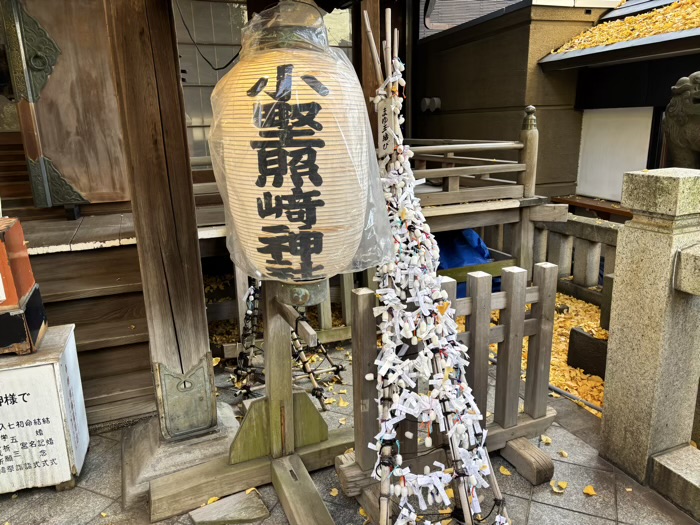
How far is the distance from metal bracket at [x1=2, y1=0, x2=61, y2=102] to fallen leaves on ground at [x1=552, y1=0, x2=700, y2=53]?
8.01 meters

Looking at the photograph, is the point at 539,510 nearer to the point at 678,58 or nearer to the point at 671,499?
the point at 671,499

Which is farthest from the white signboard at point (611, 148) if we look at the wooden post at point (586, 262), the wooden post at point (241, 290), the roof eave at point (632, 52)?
the wooden post at point (241, 290)

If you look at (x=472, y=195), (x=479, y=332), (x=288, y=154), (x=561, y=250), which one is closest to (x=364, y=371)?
(x=479, y=332)

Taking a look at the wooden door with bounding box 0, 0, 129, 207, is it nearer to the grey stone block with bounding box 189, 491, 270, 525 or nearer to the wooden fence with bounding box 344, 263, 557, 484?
the grey stone block with bounding box 189, 491, 270, 525

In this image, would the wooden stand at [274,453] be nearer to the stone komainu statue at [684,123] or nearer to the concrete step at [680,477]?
the concrete step at [680,477]

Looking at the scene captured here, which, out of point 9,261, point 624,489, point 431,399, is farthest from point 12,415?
point 624,489

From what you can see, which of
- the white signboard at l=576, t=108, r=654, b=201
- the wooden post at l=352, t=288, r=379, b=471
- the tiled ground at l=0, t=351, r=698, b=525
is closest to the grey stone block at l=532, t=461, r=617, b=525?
the tiled ground at l=0, t=351, r=698, b=525

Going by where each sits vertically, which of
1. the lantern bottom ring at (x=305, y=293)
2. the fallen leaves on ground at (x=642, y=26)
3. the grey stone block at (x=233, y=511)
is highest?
the fallen leaves on ground at (x=642, y=26)

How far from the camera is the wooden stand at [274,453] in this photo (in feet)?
9.41

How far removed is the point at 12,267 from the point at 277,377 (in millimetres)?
1804

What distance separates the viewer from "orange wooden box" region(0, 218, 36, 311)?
9.64ft

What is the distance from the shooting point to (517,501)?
296 centimetres

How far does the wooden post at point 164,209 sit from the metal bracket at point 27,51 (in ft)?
9.63

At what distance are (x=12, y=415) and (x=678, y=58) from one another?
934cm
